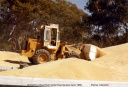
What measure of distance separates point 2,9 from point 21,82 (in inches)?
1350

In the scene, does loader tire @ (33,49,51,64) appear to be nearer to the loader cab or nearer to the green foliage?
the loader cab

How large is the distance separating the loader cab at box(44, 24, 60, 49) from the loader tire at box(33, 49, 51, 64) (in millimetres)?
590

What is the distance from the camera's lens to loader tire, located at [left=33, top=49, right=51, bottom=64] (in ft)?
65.7

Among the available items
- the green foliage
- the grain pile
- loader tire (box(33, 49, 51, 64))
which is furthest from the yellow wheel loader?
the green foliage

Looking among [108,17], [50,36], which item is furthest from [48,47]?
[108,17]

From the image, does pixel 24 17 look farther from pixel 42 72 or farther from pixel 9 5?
pixel 42 72

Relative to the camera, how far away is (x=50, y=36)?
67.6ft

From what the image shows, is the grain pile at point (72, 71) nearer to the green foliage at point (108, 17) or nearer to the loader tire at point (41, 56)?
the loader tire at point (41, 56)

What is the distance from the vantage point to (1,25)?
39.8 m

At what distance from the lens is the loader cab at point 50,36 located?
20469 millimetres

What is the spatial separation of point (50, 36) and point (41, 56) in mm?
1439

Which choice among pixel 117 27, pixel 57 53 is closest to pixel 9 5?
pixel 117 27

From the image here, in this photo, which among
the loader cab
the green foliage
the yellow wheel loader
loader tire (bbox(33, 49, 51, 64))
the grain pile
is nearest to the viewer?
the grain pile

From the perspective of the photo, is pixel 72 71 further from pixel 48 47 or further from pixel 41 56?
pixel 48 47
